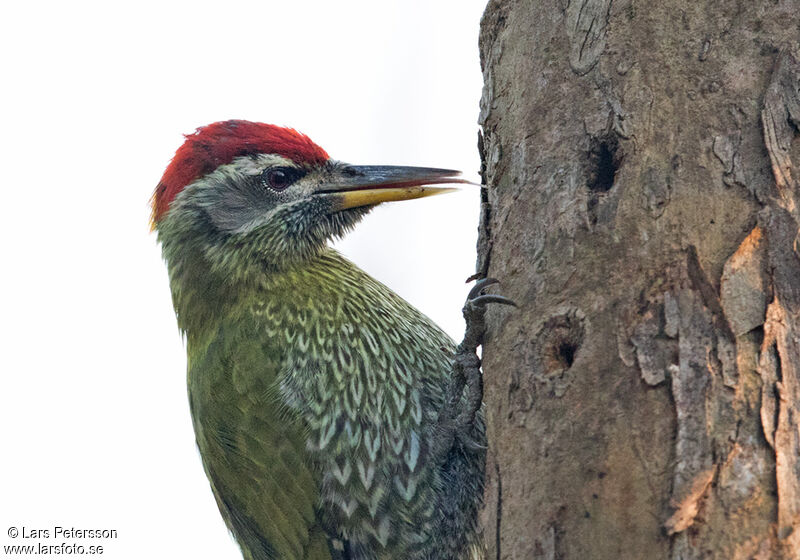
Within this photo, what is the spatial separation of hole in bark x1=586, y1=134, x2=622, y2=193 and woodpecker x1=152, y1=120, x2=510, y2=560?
714 millimetres

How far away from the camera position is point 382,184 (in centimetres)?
361

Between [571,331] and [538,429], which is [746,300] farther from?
[538,429]

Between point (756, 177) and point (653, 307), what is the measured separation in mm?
395

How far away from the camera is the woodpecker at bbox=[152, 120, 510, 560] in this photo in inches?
125

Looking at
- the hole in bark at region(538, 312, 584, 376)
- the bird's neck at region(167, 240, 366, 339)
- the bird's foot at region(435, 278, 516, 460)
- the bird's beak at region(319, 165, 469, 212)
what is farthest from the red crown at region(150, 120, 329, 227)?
the hole in bark at region(538, 312, 584, 376)

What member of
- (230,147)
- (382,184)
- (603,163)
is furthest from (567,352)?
(230,147)

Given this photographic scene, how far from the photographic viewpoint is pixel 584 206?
2.19 metres

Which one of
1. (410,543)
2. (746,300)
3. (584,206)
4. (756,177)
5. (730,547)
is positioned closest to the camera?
(730,547)

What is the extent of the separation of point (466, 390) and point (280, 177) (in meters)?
→ 1.21

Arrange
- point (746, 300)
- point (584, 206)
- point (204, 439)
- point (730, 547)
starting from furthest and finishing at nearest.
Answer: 1. point (204, 439)
2. point (584, 206)
3. point (746, 300)
4. point (730, 547)

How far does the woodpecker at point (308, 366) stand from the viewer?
317 centimetres

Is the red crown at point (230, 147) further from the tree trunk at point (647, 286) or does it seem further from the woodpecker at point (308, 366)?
the tree trunk at point (647, 286)

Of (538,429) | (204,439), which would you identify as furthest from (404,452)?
(538,429)

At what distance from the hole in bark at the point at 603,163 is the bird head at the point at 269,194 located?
4.71 ft
